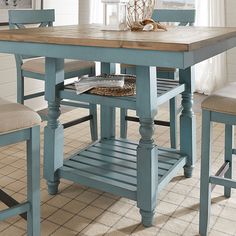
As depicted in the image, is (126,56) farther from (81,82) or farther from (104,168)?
(104,168)

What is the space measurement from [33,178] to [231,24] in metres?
3.41

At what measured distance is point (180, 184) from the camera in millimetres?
2170

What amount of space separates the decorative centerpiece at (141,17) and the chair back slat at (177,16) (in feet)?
2.23

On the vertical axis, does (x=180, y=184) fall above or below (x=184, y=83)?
below

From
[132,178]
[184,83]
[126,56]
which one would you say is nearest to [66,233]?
[132,178]

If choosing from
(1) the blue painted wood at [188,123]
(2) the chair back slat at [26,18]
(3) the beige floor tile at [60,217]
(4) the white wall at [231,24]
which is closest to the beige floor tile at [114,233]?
(3) the beige floor tile at [60,217]

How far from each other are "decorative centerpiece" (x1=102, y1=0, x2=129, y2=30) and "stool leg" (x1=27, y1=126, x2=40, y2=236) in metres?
0.68

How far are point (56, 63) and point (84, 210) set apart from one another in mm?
728

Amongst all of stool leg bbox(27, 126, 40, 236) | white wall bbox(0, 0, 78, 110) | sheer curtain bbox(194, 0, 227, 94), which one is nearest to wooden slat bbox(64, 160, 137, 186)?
stool leg bbox(27, 126, 40, 236)

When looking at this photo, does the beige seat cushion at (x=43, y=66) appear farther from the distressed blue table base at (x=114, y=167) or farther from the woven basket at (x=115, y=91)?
the woven basket at (x=115, y=91)

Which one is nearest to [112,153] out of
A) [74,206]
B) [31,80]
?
[74,206]

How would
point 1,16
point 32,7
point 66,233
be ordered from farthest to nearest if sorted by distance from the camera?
point 32,7
point 1,16
point 66,233

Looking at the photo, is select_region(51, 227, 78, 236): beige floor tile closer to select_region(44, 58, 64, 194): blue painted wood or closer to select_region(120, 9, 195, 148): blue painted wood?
select_region(44, 58, 64, 194): blue painted wood

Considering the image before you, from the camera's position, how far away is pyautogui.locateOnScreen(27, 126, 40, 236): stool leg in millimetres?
1445
